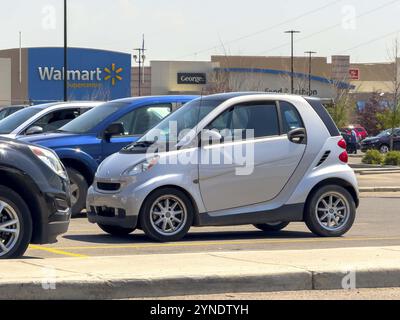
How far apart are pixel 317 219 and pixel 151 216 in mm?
2316

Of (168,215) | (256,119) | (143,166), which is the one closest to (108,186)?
(143,166)

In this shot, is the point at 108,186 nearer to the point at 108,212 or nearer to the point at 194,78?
the point at 108,212

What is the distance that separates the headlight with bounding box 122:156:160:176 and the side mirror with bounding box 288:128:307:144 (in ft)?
6.08

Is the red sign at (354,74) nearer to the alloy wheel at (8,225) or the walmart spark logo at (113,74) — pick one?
the walmart spark logo at (113,74)

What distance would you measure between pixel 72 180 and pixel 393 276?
22.8 ft

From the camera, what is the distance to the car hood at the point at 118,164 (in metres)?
11.7

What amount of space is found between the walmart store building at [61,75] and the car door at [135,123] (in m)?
53.4

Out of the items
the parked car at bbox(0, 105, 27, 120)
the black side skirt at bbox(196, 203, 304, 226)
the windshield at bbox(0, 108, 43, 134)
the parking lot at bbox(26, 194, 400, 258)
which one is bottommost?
the parking lot at bbox(26, 194, 400, 258)

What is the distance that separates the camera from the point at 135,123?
15055 mm

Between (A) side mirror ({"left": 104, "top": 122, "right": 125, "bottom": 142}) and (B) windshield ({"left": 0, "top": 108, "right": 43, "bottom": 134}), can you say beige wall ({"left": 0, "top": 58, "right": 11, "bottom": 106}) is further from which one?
(A) side mirror ({"left": 104, "top": 122, "right": 125, "bottom": 142})

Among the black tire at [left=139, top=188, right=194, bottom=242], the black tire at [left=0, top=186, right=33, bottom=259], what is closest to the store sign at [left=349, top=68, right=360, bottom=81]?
the black tire at [left=139, top=188, right=194, bottom=242]

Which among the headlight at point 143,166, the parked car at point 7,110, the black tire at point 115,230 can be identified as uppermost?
the parked car at point 7,110

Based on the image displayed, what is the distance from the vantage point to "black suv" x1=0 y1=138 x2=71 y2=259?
9250 millimetres

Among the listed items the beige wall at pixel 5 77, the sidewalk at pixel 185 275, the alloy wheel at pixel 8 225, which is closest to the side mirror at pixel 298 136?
the sidewalk at pixel 185 275
